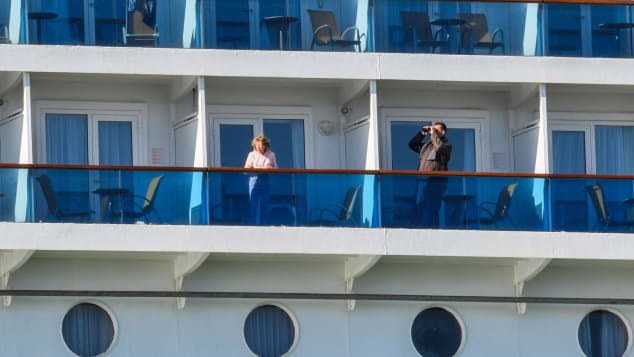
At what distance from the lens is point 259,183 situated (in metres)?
43.3

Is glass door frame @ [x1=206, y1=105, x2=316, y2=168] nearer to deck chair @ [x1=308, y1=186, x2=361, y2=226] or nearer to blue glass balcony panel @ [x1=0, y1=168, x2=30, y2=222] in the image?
→ deck chair @ [x1=308, y1=186, x2=361, y2=226]

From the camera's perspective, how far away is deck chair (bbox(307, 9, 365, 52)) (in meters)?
44.7

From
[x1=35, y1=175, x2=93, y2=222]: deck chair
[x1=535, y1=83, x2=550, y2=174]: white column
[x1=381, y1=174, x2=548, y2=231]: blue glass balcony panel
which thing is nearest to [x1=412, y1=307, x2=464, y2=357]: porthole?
[x1=381, y1=174, x2=548, y2=231]: blue glass balcony panel

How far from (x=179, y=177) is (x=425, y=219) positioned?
11.6 feet

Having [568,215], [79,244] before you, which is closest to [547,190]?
[568,215]

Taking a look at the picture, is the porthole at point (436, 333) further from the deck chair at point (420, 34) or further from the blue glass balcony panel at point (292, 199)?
the deck chair at point (420, 34)

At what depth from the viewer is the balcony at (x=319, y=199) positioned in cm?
4269

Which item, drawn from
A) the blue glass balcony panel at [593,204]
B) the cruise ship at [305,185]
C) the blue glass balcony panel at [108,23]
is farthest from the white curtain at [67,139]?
the blue glass balcony panel at [593,204]

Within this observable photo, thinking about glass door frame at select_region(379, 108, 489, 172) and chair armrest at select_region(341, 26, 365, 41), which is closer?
chair armrest at select_region(341, 26, 365, 41)

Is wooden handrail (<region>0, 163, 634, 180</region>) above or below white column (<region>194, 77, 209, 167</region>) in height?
below

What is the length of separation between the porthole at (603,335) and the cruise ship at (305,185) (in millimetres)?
32

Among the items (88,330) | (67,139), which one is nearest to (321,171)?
(67,139)

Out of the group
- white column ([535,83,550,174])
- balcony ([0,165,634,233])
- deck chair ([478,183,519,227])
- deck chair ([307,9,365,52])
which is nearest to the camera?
balcony ([0,165,634,233])

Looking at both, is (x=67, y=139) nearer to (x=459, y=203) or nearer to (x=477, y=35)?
(x=459, y=203)
